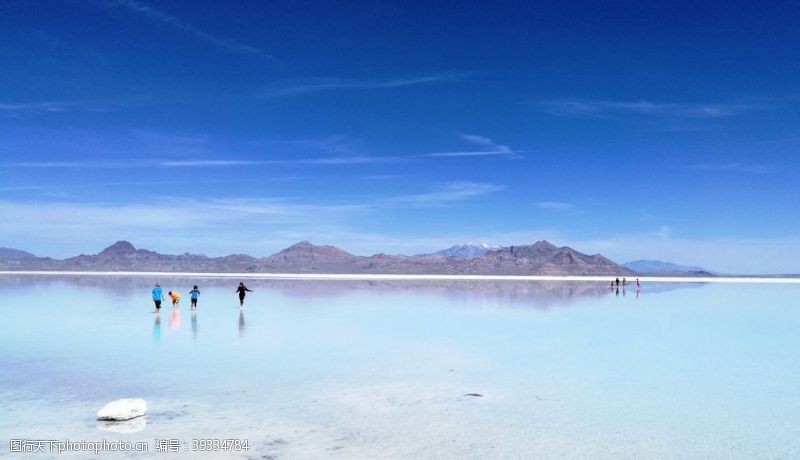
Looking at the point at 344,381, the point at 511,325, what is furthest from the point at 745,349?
the point at 344,381

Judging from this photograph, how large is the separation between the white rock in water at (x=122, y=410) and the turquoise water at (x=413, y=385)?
175mm

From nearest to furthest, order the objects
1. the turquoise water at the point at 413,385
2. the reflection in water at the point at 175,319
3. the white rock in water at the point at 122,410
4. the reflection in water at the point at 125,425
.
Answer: the turquoise water at the point at 413,385
the reflection in water at the point at 125,425
the white rock in water at the point at 122,410
the reflection in water at the point at 175,319

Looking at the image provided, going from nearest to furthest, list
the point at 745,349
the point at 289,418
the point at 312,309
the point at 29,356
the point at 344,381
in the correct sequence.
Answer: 1. the point at 289,418
2. the point at 344,381
3. the point at 29,356
4. the point at 745,349
5. the point at 312,309

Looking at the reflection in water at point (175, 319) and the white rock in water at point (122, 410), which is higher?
the reflection in water at point (175, 319)

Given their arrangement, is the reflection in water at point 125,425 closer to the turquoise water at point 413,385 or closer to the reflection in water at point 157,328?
the turquoise water at point 413,385

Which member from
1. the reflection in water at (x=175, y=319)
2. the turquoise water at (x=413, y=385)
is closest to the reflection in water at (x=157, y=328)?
the turquoise water at (x=413, y=385)

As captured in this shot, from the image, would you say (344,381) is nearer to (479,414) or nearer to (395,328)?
(479,414)

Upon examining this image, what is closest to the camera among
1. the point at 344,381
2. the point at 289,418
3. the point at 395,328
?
the point at 289,418

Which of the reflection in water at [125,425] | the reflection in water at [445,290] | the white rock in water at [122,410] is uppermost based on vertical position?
the reflection in water at [445,290]

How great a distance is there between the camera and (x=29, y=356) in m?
12.7

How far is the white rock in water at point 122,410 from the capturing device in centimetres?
791

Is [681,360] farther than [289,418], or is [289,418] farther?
[681,360]

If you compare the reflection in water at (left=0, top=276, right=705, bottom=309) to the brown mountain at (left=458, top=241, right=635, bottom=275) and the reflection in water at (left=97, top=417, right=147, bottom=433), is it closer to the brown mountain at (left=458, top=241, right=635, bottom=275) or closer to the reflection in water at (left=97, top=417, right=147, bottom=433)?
the reflection in water at (left=97, top=417, right=147, bottom=433)

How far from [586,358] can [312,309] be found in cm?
1332
